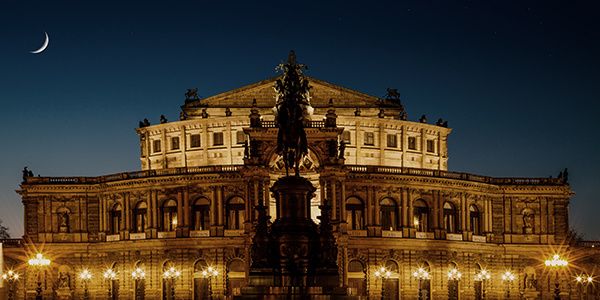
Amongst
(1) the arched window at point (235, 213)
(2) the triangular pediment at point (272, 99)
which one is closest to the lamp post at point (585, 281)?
(2) the triangular pediment at point (272, 99)

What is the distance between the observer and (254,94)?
100 m

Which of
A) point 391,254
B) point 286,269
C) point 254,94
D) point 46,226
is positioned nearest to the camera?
point 286,269

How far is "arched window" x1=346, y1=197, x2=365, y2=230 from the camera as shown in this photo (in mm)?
87688

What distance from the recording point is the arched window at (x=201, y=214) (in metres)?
89.1

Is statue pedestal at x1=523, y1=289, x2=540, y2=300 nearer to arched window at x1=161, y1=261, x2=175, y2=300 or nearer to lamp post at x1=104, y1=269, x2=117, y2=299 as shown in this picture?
arched window at x1=161, y1=261, x2=175, y2=300

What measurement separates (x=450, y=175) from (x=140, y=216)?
31.2 meters

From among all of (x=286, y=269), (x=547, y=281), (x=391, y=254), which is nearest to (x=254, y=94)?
(x=391, y=254)

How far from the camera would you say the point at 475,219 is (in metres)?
94.4

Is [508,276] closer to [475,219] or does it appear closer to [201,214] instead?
[475,219]

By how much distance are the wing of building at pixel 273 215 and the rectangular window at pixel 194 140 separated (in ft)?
0.37

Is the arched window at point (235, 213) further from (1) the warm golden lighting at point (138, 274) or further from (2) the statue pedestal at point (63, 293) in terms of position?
(2) the statue pedestal at point (63, 293)

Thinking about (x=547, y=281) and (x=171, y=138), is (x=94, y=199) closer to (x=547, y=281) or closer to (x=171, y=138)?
(x=171, y=138)

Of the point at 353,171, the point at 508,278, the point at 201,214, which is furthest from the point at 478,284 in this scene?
the point at 201,214

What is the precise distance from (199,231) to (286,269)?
4558cm
